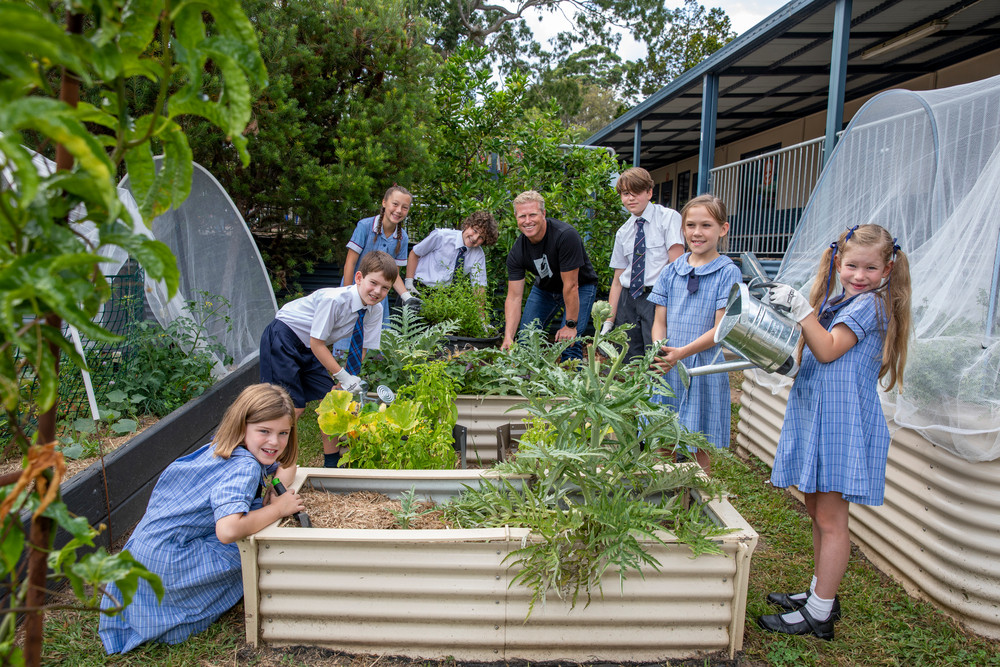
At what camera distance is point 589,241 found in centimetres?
683

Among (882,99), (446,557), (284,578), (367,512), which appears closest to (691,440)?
(446,557)

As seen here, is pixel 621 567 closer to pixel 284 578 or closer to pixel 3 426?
pixel 284 578

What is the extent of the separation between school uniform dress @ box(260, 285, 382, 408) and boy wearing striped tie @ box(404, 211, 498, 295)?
1.49m

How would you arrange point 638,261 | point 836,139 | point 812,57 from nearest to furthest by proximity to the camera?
point 638,261 < point 836,139 < point 812,57

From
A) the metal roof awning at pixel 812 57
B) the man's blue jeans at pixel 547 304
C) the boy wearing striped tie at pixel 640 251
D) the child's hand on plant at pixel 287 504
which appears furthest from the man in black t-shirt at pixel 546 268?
the metal roof awning at pixel 812 57

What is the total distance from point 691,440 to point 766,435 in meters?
2.15

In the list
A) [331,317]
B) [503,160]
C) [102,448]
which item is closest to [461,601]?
[331,317]

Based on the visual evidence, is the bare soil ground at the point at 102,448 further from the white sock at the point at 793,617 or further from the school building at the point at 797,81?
the school building at the point at 797,81

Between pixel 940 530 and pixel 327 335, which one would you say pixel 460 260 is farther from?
pixel 940 530

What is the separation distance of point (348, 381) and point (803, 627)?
2.20 m

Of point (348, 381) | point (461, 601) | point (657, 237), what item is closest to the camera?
point (461, 601)

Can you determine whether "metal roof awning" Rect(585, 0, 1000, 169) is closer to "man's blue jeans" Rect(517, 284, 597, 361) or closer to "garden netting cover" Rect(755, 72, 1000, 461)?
"garden netting cover" Rect(755, 72, 1000, 461)

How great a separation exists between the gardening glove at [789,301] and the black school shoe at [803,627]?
112cm

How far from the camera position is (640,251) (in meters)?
4.16
